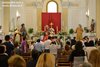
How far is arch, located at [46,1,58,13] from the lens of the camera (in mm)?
31350

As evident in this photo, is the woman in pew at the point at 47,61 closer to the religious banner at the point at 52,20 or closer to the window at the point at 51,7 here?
the religious banner at the point at 52,20

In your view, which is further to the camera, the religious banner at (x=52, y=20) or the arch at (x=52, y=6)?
the arch at (x=52, y=6)

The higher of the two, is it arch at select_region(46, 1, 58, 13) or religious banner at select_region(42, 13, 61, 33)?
arch at select_region(46, 1, 58, 13)

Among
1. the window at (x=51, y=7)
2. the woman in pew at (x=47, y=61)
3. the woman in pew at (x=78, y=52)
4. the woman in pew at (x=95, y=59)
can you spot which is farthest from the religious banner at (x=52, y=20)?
the woman in pew at (x=47, y=61)

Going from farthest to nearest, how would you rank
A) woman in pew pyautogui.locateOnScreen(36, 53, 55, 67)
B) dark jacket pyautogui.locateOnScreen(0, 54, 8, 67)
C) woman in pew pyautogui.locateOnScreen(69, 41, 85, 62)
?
woman in pew pyautogui.locateOnScreen(69, 41, 85, 62) < dark jacket pyautogui.locateOnScreen(0, 54, 8, 67) < woman in pew pyautogui.locateOnScreen(36, 53, 55, 67)

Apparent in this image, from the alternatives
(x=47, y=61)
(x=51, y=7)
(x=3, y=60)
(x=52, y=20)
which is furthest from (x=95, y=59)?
(x=51, y=7)

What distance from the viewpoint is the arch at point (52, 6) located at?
31.4m

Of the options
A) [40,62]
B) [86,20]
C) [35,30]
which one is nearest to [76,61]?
[40,62]

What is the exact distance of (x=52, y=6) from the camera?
3133cm

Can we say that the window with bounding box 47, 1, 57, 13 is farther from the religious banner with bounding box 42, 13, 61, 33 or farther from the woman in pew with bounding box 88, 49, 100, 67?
the woman in pew with bounding box 88, 49, 100, 67

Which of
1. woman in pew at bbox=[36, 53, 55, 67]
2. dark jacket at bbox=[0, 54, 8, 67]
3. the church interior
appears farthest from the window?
woman in pew at bbox=[36, 53, 55, 67]

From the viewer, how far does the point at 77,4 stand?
30609mm

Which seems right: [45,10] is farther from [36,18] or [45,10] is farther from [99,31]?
[99,31]

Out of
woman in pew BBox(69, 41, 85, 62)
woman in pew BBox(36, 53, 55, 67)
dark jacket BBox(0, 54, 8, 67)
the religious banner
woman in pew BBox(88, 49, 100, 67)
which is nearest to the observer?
woman in pew BBox(36, 53, 55, 67)
